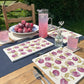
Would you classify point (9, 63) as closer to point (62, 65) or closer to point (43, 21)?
point (62, 65)

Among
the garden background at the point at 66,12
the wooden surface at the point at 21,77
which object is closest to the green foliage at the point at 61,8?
the garden background at the point at 66,12

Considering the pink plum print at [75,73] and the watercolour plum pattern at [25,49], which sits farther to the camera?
the watercolour plum pattern at [25,49]

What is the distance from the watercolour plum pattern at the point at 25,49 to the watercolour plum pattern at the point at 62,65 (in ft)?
0.17

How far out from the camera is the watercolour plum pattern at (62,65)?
50cm

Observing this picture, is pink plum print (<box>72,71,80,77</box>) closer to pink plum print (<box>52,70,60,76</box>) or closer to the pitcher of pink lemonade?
pink plum print (<box>52,70,60,76</box>)

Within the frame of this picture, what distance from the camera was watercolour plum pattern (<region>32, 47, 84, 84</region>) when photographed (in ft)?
1.65

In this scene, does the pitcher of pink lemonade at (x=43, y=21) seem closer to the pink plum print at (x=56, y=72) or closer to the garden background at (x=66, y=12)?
the pink plum print at (x=56, y=72)

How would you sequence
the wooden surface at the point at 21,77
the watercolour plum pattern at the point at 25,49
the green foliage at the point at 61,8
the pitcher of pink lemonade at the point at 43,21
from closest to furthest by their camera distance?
the wooden surface at the point at 21,77, the watercolour plum pattern at the point at 25,49, the pitcher of pink lemonade at the point at 43,21, the green foliage at the point at 61,8

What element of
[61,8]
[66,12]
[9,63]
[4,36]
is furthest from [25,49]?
[66,12]

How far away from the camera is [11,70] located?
569 mm

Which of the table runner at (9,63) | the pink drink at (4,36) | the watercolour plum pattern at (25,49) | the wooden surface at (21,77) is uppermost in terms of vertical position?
the pink drink at (4,36)

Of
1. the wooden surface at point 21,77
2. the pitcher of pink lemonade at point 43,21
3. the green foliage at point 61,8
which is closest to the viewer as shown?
the wooden surface at point 21,77

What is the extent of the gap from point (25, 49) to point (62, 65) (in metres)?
0.31

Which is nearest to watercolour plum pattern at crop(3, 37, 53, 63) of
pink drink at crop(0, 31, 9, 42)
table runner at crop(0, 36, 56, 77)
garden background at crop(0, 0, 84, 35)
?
table runner at crop(0, 36, 56, 77)
